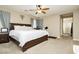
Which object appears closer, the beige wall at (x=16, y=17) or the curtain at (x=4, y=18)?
the curtain at (x=4, y=18)

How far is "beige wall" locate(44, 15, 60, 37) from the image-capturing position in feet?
21.5

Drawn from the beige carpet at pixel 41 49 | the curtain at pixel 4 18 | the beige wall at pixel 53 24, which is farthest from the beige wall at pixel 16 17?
the beige carpet at pixel 41 49

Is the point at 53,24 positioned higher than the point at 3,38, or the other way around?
the point at 53,24

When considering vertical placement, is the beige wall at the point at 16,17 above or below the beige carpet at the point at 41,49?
above

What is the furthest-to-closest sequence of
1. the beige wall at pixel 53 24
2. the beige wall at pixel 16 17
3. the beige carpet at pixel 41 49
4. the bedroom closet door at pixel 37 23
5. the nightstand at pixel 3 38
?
the bedroom closet door at pixel 37 23 < the beige wall at pixel 53 24 < the beige wall at pixel 16 17 < the nightstand at pixel 3 38 < the beige carpet at pixel 41 49

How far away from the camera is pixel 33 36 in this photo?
3777 millimetres

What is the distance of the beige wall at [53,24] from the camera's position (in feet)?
21.5

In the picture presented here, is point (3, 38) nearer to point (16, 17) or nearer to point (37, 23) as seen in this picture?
point (16, 17)

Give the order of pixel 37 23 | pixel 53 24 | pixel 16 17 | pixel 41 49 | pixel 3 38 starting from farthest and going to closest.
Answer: pixel 37 23
pixel 53 24
pixel 16 17
pixel 3 38
pixel 41 49

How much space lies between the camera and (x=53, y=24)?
6.89 meters

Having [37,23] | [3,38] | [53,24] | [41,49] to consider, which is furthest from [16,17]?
[41,49]

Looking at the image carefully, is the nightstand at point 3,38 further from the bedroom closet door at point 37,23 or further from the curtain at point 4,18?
the bedroom closet door at point 37,23
